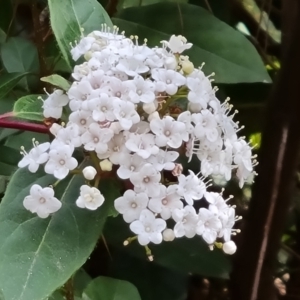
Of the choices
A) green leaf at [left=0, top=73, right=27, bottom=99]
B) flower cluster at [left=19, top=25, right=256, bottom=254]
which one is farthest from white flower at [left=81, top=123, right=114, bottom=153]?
green leaf at [left=0, top=73, right=27, bottom=99]

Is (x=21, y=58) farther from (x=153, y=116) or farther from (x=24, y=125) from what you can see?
(x=153, y=116)

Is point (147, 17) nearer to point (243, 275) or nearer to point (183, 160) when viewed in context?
point (183, 160)

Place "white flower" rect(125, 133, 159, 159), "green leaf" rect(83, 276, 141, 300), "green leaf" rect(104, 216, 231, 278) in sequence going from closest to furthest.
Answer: "white flower" rect(125, 133, 159, 159) < "green leaf" rect(83, 276, 141, 300) < "green leaf" rect(104, 216, 231, 278)

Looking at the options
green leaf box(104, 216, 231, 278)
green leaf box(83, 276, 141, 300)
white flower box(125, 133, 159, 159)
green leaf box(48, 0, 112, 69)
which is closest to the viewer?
white flower box(125, 133, 159, 159)

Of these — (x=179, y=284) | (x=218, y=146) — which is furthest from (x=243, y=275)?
(x=218, y=146)

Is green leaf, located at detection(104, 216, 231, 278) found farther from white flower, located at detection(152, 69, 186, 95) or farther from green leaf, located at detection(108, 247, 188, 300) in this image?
white flower, located at detection(152, 69, 186, 95)

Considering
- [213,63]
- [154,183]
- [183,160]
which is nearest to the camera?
[154,183]
